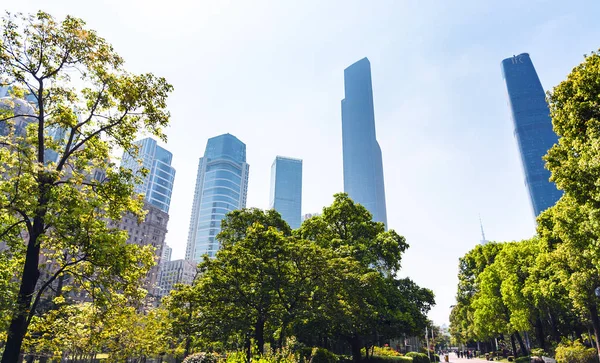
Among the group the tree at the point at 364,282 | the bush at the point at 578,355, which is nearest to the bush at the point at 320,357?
the tree at the point at 364,282

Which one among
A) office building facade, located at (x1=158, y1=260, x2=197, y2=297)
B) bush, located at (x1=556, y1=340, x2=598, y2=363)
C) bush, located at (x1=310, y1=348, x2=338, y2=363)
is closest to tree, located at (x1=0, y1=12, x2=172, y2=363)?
bush, located at (x1=310, y1=348, x2=338, y2=363)

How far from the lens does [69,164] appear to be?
12.9m

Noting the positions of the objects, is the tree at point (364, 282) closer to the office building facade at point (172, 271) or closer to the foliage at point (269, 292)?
the foliage at point (269, 292)

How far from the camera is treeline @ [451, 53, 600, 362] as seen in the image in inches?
617

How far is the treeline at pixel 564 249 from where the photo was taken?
617 inches

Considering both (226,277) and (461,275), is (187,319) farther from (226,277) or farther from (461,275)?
(461,275)

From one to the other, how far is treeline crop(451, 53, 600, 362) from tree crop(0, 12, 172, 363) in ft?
61.2

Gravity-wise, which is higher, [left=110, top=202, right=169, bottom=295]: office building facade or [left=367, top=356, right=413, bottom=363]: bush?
[left=110, top=202, right=169, bottom=295]: office building facade

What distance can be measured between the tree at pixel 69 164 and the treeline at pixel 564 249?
1864cm

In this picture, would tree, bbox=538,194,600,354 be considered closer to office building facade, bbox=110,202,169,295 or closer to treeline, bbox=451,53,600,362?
treeline, bbox=451,53,600,362

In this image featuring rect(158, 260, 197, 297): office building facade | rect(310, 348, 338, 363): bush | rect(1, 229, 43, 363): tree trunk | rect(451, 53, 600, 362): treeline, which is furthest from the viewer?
rect(158, 260, 197, 297): office building facade

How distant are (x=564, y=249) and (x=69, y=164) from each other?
99.6 feet

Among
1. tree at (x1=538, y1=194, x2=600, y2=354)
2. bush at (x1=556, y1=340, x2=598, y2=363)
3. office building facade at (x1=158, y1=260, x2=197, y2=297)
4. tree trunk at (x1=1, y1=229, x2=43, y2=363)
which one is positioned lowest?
bush at (x1=556, y1=340, x2=598, y2=363)

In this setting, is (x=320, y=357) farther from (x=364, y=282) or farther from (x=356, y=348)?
(x=356, y=348)
